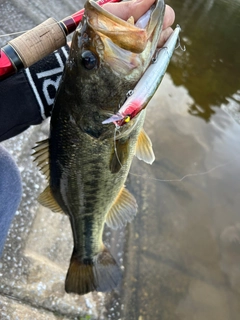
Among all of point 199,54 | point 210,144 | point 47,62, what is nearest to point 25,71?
point 47,62

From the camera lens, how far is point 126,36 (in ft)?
3.22

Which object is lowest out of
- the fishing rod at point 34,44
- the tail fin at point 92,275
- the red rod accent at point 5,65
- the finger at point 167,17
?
the tail fin at point 92,275

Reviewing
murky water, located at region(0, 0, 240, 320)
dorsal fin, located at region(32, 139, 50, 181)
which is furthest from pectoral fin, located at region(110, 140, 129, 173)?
murky water, located at region(0, 0, 240, 320)

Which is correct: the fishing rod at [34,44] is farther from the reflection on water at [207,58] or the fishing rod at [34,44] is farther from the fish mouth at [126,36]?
the reflection on water at [207,58]

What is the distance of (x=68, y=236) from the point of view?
2.64 meters

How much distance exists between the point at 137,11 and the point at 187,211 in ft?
8.92

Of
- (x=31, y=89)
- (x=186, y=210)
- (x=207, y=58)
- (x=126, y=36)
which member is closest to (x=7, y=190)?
(x=31, y=89)

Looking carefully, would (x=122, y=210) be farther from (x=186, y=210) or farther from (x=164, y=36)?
(x=186, y=210)

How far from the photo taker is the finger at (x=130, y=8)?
3.30 ft

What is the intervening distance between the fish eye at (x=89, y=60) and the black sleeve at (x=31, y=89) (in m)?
0.35

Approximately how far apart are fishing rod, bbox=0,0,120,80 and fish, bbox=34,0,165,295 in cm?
15

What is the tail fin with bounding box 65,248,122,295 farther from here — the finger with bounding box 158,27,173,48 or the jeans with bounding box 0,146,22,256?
the finger with bounding box 158,27,173,48

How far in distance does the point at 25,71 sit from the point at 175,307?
222cm

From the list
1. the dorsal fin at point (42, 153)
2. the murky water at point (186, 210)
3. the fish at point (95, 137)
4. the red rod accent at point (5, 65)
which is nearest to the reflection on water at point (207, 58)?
the murky water at point (186, 210)
